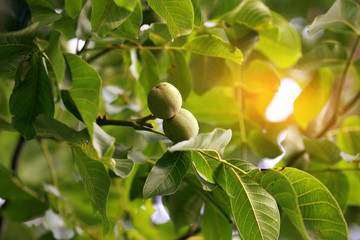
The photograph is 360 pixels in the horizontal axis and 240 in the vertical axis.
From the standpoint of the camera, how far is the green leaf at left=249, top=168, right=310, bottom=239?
0.77 metres

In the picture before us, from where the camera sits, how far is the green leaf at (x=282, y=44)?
4.32 ft

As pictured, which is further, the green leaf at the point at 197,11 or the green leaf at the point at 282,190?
the green leaf at the point at 197,11

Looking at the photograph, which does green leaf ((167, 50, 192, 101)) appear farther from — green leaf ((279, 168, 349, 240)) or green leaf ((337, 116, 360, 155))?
green leaf ((337, 116, 360, 155))

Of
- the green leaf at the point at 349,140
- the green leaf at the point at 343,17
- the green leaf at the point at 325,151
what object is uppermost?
the green leaf at the point at 343,17

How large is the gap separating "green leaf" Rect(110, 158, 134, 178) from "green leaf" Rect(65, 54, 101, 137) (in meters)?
0.10

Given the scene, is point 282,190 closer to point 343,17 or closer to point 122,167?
point 122,167

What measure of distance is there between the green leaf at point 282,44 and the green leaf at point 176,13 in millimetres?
478

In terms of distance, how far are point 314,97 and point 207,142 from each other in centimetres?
94

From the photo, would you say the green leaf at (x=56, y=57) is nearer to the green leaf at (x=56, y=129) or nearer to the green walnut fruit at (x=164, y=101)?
the green leaf at (x=56, y=129)

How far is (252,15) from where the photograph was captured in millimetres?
1144

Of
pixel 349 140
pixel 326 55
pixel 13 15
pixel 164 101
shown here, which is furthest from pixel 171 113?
pixel 349 140

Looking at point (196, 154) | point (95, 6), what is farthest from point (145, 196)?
point (95, 6)

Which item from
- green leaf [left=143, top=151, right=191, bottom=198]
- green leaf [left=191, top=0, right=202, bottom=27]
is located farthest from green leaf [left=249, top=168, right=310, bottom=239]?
green leaf [left=191, top=0, right=202, bottom=27]

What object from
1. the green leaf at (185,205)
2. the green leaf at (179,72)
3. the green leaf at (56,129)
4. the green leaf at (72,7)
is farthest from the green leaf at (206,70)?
the green leaf at (56,129)
